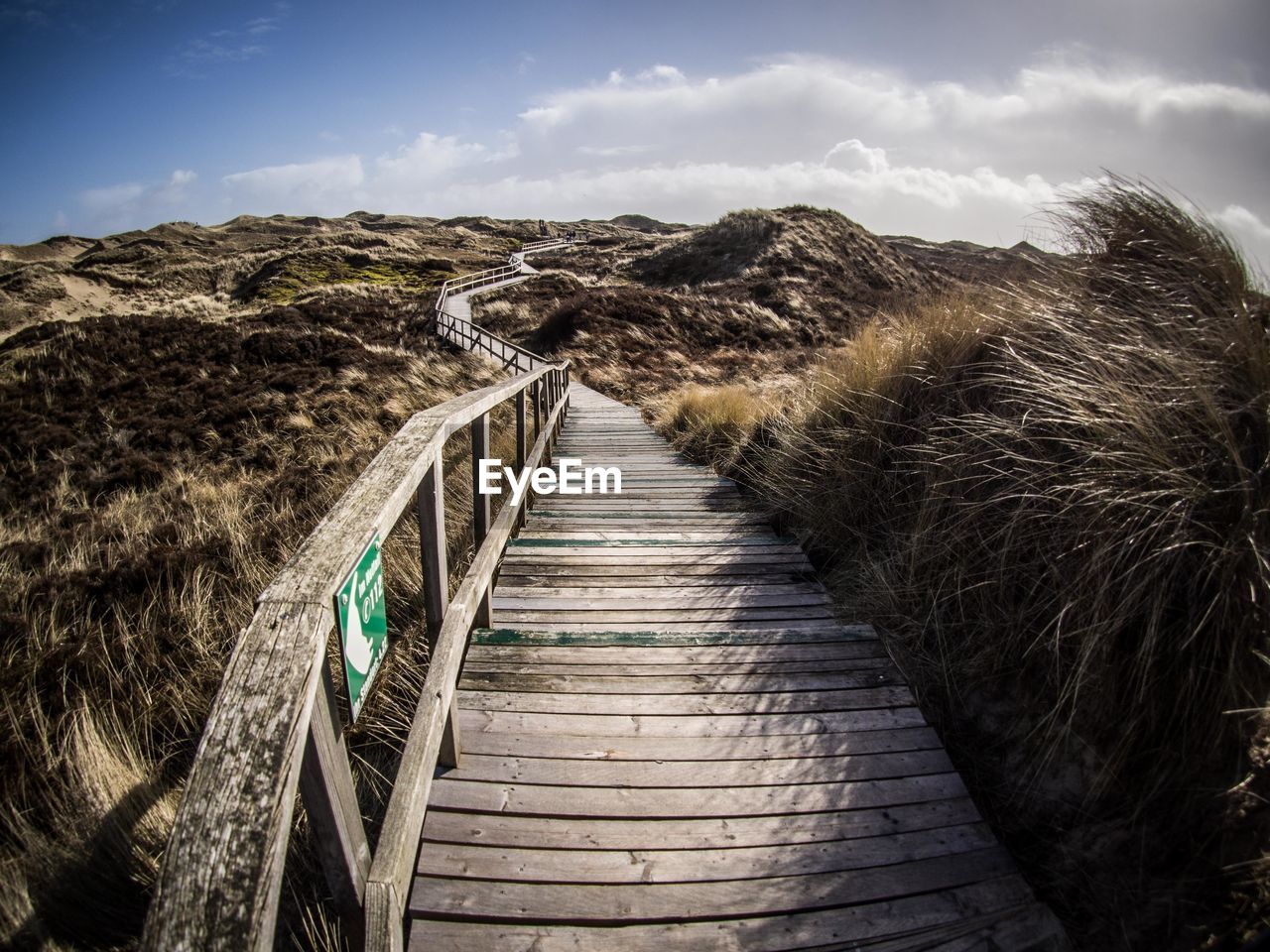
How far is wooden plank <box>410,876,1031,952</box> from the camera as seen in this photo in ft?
5.85

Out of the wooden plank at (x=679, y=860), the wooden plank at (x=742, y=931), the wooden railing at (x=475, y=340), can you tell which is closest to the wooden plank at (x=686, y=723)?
the wooden plank at (x=679, y=860)

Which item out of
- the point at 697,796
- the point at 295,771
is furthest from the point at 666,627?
the point at 295,771

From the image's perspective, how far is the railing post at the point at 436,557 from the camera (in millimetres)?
2258

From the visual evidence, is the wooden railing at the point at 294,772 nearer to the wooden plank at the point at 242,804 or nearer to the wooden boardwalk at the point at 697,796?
the wooden plank at the point at 242,804

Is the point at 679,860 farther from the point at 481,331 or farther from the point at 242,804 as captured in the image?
the point at 481,331

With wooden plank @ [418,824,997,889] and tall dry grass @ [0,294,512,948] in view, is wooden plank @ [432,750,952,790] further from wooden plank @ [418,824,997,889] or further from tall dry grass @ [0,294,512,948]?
tall dry grass @ [0,294,512,948]

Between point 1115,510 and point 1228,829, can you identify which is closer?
point 1228,829

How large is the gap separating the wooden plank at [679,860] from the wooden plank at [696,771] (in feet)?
0.88

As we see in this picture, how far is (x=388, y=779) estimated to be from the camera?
102 inches

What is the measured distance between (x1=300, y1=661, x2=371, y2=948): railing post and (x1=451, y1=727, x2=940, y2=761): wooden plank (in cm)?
95

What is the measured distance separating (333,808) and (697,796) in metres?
1.43

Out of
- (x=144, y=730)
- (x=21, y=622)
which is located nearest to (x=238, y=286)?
(x=21, y=622)

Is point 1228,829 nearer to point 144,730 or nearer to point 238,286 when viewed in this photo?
point 144,730

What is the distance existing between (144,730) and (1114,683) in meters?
4.58
